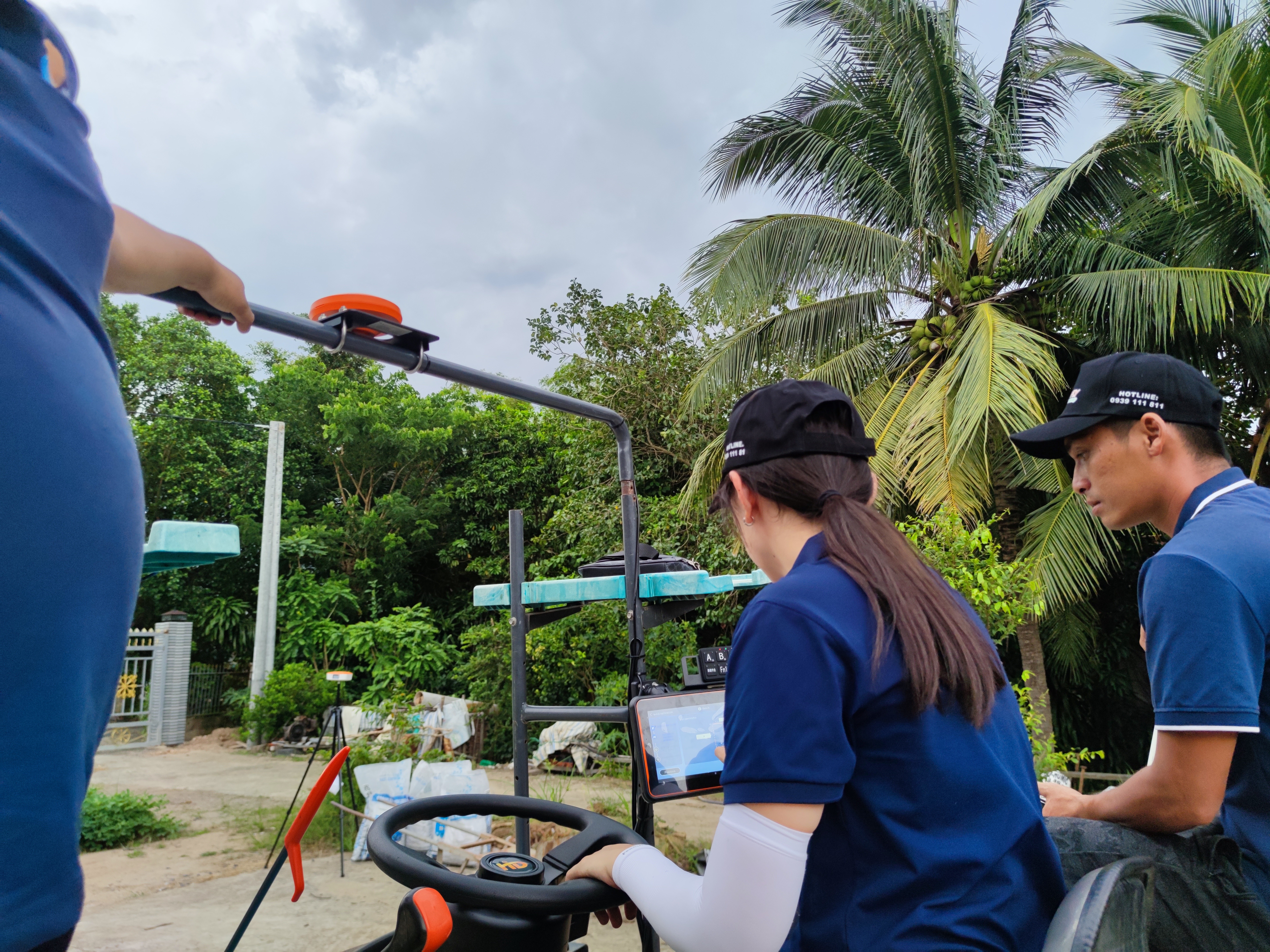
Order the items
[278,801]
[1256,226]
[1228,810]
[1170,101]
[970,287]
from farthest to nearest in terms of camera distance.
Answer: [970,287] < [278,801] < [1256,226] < [1170,101] < [1228,810]

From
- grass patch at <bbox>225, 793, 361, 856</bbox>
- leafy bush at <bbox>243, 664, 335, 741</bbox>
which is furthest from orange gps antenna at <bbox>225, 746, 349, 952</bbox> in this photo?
leafy bush at <bbox>243, 664, 335, 741</bbox>

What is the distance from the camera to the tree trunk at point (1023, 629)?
678 cm

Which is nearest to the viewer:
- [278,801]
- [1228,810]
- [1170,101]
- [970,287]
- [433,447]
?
[1228,810]

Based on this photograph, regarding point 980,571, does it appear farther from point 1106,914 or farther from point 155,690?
point 155,690

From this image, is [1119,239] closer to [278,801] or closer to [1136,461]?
[1136,461]

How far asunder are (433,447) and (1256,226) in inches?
525

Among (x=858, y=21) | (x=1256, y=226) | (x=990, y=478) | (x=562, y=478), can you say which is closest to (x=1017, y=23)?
(x=858, y=21)

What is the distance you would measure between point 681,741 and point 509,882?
0.69m

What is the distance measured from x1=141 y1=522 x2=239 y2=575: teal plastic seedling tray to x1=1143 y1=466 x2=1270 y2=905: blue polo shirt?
1625 mm

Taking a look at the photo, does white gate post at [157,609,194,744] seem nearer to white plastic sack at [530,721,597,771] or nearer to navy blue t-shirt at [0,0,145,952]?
white plastic sack at [530,721,597,771]

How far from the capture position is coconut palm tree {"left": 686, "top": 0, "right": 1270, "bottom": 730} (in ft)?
23.2

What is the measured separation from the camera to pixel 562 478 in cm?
1182

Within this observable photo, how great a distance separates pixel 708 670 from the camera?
2025 mm

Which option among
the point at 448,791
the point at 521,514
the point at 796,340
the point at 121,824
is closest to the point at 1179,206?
the point at 796,340
